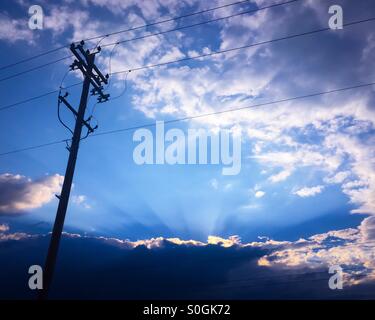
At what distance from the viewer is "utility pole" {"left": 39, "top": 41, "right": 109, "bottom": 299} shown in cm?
932

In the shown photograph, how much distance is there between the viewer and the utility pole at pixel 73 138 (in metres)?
9.32

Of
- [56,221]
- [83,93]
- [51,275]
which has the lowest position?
[51,275]

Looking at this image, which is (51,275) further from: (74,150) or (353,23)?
(353,23)

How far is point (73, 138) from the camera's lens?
11.4 metres

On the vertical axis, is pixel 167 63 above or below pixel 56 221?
above
